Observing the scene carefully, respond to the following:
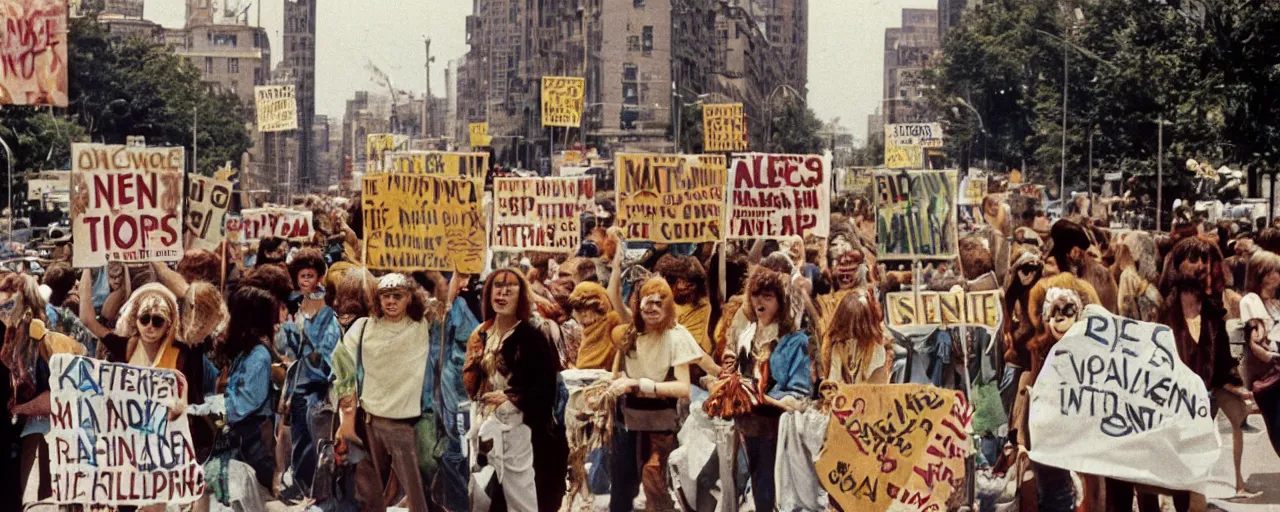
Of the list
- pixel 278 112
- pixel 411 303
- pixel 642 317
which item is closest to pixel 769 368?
pixel 642 317

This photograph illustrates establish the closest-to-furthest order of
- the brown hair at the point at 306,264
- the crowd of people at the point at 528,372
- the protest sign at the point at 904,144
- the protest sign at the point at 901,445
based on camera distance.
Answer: the protest sign at the point at 901,445 → the crowd of people at the point at 528,372 → the brown hair at the point at 306,264 → the protest sign at the point at 904,144

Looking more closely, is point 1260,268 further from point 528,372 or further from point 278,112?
Result: point 278,112

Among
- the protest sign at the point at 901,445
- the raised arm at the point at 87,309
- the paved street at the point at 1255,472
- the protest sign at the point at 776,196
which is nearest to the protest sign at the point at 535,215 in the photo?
the protest sign at the point at 776,196

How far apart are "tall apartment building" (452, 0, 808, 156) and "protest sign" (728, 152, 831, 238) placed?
88813mm

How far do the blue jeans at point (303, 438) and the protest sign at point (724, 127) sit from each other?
29946 mm

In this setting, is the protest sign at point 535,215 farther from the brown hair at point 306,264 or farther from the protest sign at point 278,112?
the protest sign at point 278,112

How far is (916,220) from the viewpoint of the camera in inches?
497

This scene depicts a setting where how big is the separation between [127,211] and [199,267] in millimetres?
2182

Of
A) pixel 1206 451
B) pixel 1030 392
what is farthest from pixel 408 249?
pixel 1206 451

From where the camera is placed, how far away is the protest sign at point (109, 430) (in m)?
9.88

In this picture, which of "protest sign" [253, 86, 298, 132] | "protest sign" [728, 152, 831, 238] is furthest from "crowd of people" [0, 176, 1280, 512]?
"protest sign" [253, 86, 298, 132]

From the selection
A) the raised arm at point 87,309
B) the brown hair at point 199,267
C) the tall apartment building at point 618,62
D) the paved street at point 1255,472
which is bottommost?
the paved street at point 1255,472

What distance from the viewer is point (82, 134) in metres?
64.9

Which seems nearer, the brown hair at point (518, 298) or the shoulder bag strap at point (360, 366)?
the brown hair at point (518, 298)
